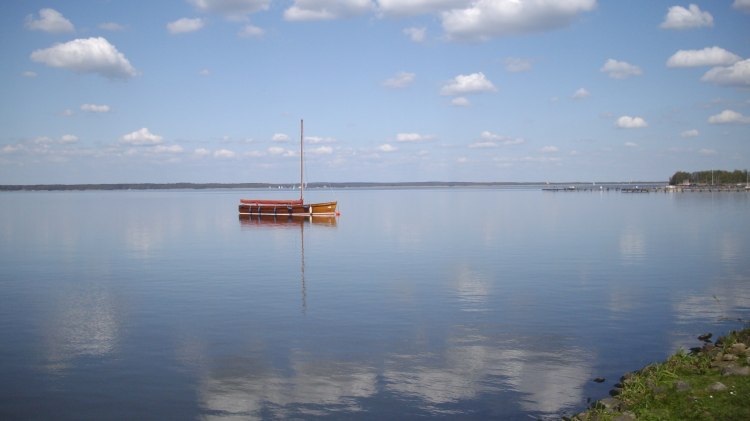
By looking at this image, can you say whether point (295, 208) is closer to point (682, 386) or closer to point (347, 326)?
point (347, 326)

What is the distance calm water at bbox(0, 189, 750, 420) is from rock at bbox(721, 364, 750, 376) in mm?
2660

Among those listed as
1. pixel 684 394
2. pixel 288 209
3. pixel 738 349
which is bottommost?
pixel 684 394

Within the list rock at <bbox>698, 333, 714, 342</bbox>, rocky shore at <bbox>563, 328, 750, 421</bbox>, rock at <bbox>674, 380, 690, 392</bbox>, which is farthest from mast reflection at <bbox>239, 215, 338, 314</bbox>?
rock at <bbox>674, 380, 690, 392</bbox>

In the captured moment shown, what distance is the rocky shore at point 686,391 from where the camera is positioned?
12891 millimetres

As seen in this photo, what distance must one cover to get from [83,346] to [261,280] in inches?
546

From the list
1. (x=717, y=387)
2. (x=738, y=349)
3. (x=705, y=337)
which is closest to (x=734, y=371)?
(x=717, y=387)

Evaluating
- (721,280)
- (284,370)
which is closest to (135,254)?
(284,370)

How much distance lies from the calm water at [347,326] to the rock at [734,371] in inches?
105

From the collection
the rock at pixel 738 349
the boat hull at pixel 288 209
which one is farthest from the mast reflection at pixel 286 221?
the rock at pixel 738 349

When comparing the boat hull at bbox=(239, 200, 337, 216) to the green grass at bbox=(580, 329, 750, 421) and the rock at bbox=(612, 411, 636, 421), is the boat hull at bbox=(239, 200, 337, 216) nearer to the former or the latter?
the green grass at bbox=(580, 329, 750, 421)

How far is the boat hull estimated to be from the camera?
92438 millimetres

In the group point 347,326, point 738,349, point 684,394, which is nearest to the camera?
point 684,394

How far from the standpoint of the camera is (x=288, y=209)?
93.6 metres

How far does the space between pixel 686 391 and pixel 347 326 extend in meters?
11.8
